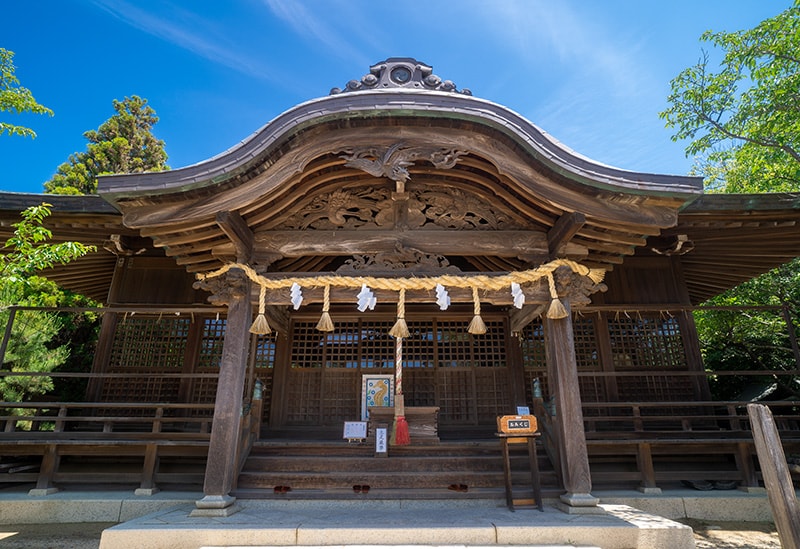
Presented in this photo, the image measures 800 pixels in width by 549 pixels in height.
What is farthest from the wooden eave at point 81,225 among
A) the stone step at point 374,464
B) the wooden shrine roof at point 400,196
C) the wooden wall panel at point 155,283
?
the stone step at point 374,464

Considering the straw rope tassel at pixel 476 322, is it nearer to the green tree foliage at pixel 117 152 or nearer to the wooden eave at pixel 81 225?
the wooden eave at pixel 81 225

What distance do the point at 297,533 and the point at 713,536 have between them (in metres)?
5.87

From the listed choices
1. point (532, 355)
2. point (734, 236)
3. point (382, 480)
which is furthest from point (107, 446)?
point (734, 236)

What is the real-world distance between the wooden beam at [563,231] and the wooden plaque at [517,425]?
97.5 inches

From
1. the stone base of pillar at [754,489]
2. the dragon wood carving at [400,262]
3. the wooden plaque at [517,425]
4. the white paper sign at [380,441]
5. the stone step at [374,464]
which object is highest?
the dragon wood carving at [400,262]

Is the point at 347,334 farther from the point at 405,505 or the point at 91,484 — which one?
the point at 91,484

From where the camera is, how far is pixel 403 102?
5.82 metres

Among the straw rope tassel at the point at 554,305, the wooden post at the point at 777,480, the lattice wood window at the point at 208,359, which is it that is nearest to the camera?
the wooden post at the point at 777,480

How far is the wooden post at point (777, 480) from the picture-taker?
380 cm

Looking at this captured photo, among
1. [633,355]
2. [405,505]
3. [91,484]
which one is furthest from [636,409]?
[91,484]

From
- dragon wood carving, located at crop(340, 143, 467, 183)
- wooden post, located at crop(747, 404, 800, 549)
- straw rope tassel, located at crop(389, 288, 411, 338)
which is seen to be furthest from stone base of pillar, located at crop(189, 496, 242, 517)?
wooden post, located at crop(747, 404, 800, 549)

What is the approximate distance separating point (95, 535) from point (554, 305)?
752 centimetres

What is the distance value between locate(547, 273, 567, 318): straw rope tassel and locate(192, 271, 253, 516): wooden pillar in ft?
14.5

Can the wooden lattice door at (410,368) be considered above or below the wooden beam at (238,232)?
below
